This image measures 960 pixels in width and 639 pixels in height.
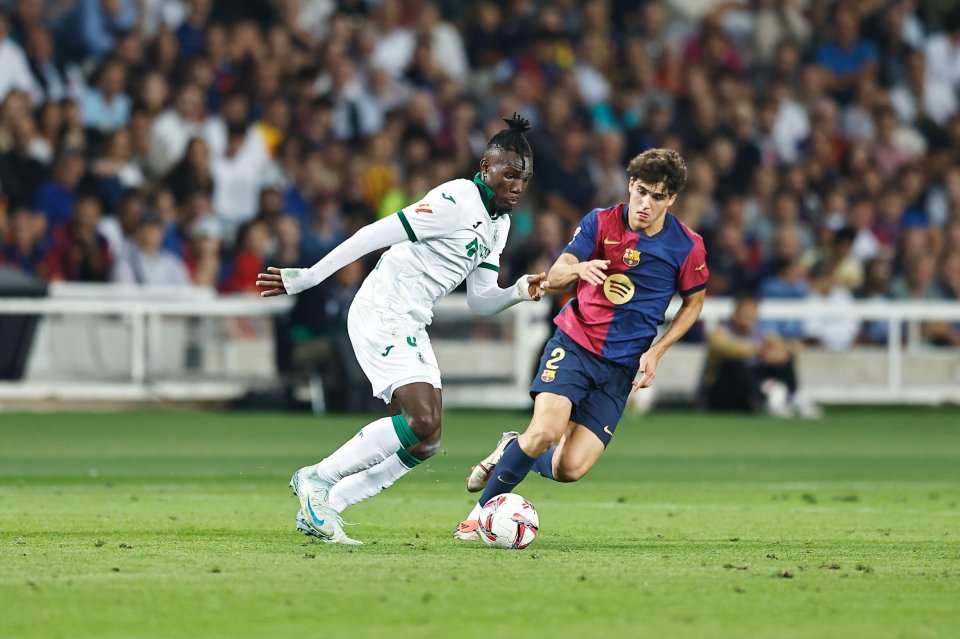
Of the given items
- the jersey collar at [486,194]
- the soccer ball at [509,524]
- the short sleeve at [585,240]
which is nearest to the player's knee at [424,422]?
the soccer ball at [509,524]

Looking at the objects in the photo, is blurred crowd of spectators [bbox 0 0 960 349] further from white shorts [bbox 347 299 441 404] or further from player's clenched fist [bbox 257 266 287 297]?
player's clenched fist [bbox 257 266 287 297]

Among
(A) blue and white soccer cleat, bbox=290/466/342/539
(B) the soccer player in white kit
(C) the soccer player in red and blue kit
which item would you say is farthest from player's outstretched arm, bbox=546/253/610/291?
(A) blue and white soccer cleat, bbox=290/466/342/539

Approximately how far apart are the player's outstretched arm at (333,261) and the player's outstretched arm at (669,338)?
1399mm

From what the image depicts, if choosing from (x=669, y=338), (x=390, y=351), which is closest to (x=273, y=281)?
(x=390, y=351)

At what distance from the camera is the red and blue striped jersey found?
8.35 metres

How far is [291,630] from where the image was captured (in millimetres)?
5262

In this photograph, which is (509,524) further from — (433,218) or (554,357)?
(433,218)

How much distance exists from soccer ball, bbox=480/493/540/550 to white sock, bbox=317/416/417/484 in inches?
20.9

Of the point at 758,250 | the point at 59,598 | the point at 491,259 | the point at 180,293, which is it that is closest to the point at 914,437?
the point at 758,250

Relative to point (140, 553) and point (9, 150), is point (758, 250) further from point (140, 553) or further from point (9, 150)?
point (140, 553)

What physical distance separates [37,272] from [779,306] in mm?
8181

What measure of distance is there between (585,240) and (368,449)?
5.36 ft

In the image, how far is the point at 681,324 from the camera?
820cm

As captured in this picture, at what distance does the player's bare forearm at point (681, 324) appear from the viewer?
318 inches
